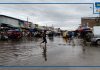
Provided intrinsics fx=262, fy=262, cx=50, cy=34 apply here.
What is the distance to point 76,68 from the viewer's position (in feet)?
40.7

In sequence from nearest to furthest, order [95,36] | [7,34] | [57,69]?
[57,69] → [95,36] → [7,34]

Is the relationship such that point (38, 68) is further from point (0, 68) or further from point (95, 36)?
point (95, 36)

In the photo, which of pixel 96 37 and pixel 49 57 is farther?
pixel 96 37

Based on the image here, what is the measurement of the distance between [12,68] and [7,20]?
163ft

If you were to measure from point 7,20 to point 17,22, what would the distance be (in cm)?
1442

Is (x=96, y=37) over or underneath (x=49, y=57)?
over

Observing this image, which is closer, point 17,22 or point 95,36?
point 95,36

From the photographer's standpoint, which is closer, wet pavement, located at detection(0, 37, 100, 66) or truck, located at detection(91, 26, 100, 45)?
wet pavement, located at detection(0, 37, 100, 66)

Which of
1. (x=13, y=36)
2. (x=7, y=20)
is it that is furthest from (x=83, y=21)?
(x=13, y=36)

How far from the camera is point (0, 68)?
40.2ft

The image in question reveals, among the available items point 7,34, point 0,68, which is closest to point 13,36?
point 7,34

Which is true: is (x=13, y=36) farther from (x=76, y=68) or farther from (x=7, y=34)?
(x=76, y=68)

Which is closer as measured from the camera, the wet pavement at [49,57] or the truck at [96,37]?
the wet pavement at [49,57]

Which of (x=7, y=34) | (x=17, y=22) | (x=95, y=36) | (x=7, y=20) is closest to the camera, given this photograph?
(x=95, y=36)
